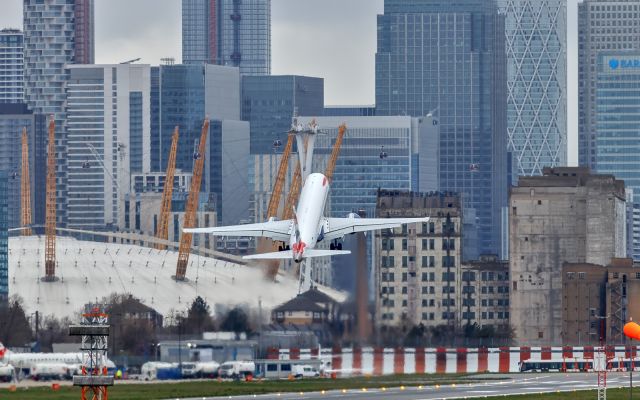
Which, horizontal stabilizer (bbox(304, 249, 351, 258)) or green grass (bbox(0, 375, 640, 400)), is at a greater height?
horizontal stabilizer (bbox(304, 249, 351, 258))

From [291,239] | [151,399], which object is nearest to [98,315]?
[151,399]

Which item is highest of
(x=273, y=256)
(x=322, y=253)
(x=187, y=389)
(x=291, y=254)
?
(x=322, y=253)

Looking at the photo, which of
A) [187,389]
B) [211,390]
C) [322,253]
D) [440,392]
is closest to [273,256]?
[322,253]

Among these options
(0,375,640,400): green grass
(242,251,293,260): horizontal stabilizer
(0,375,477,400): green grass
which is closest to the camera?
(0,375,640,400): green grass

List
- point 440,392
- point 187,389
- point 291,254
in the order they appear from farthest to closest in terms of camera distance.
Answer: point 291,254 → point 187,389 → point 440,392

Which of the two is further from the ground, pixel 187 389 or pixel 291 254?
pixel 291 254

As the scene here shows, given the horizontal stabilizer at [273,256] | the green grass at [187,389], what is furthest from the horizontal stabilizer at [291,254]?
the green grass at [187,389]

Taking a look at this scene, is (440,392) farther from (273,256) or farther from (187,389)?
(187,389)

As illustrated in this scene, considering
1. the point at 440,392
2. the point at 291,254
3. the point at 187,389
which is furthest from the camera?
the point at 291,254

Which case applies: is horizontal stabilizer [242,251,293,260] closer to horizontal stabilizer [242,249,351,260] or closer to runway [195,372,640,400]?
horizontal stabilizer [242,249,351,260]

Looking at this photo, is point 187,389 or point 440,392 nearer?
point 440,392

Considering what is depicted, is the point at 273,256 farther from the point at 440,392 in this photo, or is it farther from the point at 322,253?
the point at 440,392

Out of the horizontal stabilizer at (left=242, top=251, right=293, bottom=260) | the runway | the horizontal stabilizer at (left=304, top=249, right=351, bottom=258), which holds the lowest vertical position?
the runway

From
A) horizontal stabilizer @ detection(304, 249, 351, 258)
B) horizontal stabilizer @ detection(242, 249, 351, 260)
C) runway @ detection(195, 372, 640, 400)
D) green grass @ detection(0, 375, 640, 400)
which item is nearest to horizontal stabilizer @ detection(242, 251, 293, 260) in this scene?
horizontal stabilizer @ detection(242, 249, 351, 260)
